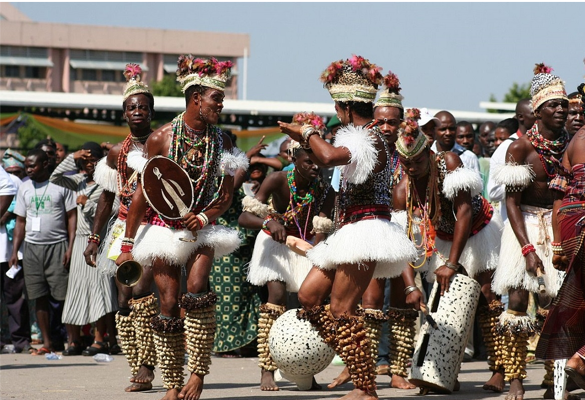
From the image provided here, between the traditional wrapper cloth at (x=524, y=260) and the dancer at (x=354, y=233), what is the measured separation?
1.20 m

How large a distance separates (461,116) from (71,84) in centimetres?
7189

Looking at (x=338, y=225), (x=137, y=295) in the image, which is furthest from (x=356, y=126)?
(x=137, y=295)

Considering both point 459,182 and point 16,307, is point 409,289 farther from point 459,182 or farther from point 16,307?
point 16,307

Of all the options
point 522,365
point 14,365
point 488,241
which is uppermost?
point 488,241

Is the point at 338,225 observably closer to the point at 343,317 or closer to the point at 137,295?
the point at 343,317

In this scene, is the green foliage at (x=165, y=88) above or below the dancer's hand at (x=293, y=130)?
above

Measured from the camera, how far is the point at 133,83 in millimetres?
9422

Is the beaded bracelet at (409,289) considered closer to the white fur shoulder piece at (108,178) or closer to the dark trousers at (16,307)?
the white fur shoulder piece at (108,178)

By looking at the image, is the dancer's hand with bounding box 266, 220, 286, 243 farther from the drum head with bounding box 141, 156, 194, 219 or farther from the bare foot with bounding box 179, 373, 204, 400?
the bare foot with bounding box 179, 373, 204, 400

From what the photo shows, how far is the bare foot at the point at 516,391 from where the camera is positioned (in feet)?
26.2

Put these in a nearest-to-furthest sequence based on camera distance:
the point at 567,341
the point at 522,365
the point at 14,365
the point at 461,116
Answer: the point at 567,341 < the point at 522,365 < the point at 14,365 < the point at 461,116

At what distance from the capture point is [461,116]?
22.4 meters

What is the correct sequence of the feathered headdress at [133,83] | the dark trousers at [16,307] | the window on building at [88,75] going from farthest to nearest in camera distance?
1. the window on building at [88,75]
2. the dark trousers at [16,307]
3. the feathered headdress at [133,83]

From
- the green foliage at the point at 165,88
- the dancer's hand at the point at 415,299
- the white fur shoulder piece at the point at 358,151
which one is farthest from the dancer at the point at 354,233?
the green foliage at the point at 165,88
